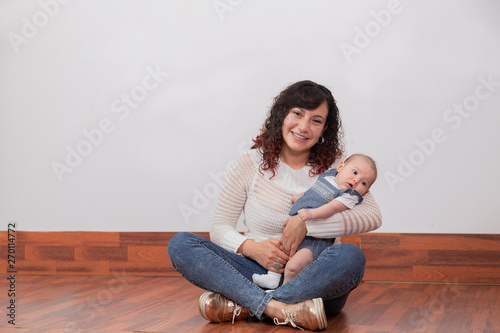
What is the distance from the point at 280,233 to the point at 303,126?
38 cm

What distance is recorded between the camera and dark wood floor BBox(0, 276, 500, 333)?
1.84m

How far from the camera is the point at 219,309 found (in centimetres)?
190

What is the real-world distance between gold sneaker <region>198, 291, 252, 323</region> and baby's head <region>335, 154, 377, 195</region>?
521 millimetres

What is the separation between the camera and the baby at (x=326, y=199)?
188cm

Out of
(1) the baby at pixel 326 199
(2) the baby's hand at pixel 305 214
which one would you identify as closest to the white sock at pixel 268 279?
(1) the baby at pixel 326 199

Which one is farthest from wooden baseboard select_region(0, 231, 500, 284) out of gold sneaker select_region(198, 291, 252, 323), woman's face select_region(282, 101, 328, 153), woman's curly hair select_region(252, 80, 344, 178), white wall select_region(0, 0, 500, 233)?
Answer: gold sneaker select_region(198, 291, 252, 323)

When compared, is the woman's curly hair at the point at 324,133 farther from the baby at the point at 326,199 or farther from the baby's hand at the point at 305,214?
the baby's hand at the point at 305,214

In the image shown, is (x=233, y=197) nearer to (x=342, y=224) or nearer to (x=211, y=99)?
(x=342, y=224)

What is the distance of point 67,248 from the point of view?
10.0 ft

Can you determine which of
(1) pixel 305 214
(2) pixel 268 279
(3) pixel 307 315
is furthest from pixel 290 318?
(1) pixel 305 214

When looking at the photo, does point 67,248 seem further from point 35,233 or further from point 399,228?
point 399,228

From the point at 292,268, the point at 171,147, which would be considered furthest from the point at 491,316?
the point at 171,147

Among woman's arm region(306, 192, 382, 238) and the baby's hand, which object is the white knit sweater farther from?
the baby's hand

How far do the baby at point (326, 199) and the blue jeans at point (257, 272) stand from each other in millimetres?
54
